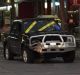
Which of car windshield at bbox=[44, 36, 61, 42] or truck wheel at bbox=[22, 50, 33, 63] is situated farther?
car windshield at bbox=[44, 36, 61, 42]

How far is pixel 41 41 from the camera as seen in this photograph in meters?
20.5

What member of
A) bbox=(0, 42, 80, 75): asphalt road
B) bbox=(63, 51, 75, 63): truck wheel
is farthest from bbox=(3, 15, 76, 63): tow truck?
bbox=(0, 42, 80, 75): asphalt road

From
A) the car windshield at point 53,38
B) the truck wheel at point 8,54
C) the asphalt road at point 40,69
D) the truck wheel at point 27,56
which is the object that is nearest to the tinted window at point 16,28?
the truck wheel at point 8,54

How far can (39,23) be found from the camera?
71.6 feet

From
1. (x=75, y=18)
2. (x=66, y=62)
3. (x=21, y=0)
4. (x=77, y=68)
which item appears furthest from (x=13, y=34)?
(x=21, y=0)

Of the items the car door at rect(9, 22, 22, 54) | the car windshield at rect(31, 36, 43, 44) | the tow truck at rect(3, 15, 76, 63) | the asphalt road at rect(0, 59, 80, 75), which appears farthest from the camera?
the car door at rect(9, 22, 22, 54)

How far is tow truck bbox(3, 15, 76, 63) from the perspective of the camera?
20406mm

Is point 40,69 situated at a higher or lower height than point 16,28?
lower

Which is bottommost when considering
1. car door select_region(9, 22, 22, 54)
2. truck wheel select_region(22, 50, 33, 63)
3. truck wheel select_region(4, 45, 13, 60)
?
truck wheel select_region(4, 45, 13, 60)

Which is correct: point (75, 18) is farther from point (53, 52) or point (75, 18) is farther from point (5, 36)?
point (53, 52)

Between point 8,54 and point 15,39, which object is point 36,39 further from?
point 8,54

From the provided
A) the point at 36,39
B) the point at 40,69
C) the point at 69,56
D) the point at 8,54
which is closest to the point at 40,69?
the point at 40,69

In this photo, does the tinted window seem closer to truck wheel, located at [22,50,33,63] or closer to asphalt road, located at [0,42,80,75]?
truck wheel, located at [22,50,33,63]

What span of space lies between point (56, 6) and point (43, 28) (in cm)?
1821
